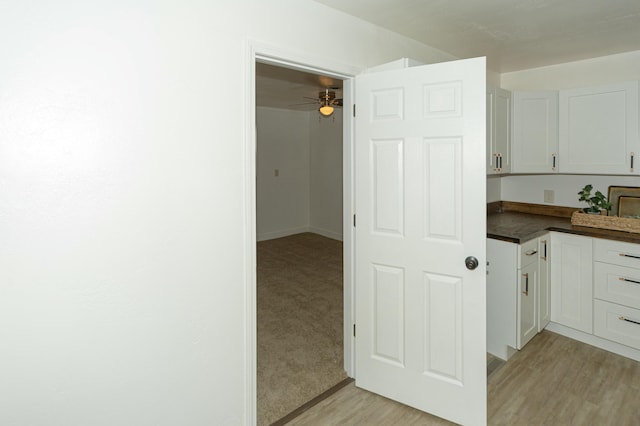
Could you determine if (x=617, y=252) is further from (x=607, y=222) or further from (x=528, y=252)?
(x=528, y=252)

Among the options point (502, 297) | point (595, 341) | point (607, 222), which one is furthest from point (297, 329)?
point (607, 222)

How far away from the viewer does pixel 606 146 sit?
325cm

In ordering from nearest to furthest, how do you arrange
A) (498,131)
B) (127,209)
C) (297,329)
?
1. (127,209)
2. (498,131)
3. (297,329)

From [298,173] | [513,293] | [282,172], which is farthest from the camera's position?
[298,173]

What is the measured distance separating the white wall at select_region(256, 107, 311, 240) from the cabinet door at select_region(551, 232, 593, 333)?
16.5 feet

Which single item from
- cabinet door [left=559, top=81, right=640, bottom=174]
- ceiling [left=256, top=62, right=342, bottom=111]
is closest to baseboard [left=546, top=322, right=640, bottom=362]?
cabinet door [left=559, top=81, right=640, bottom=174]

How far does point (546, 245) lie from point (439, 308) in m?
1.56

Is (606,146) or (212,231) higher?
(606,146)

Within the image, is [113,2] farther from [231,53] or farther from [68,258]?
[68,258]

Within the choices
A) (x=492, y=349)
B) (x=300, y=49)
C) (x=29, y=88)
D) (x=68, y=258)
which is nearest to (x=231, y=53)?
(x=300, y=49)

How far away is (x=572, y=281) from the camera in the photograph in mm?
3156

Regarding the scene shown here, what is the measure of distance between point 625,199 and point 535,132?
93 cm

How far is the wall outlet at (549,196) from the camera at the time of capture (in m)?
3.86

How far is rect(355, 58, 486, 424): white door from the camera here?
2086 millimetres
